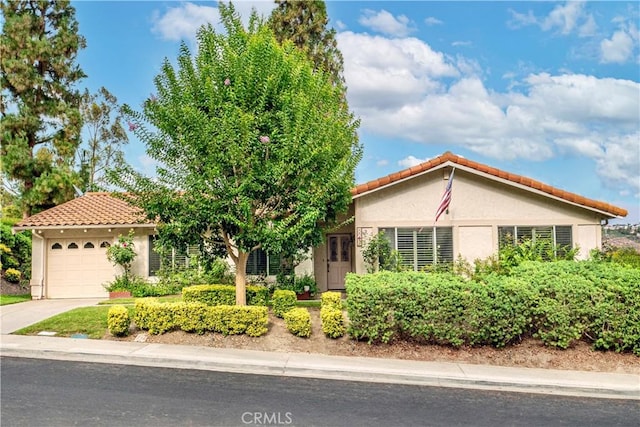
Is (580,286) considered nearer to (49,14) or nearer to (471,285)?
(471,285)

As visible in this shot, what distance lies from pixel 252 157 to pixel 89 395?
5499mm

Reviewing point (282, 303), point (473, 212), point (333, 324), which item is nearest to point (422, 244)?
point (473, 212)

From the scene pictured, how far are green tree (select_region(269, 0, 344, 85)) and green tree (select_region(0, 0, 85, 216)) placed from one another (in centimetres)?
1073

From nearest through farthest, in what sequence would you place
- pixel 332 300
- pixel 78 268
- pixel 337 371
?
pixel 337 371
pixel 332 300
pixel 78 268

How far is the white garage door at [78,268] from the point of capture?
1792cm

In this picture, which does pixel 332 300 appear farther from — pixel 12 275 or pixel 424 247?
pixel 12 275

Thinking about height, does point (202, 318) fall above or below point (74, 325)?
above

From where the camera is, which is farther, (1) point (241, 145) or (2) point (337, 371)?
(1) point (241, 145)

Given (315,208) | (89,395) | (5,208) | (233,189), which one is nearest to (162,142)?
(233,189)

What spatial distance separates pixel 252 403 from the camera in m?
6.71

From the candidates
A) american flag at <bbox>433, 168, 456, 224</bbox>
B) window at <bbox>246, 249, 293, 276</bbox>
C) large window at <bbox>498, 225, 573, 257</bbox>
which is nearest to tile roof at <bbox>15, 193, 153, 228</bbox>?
window at <bbox>246, 249, 293, 276</bbox>

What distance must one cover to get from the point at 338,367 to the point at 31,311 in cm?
1037
